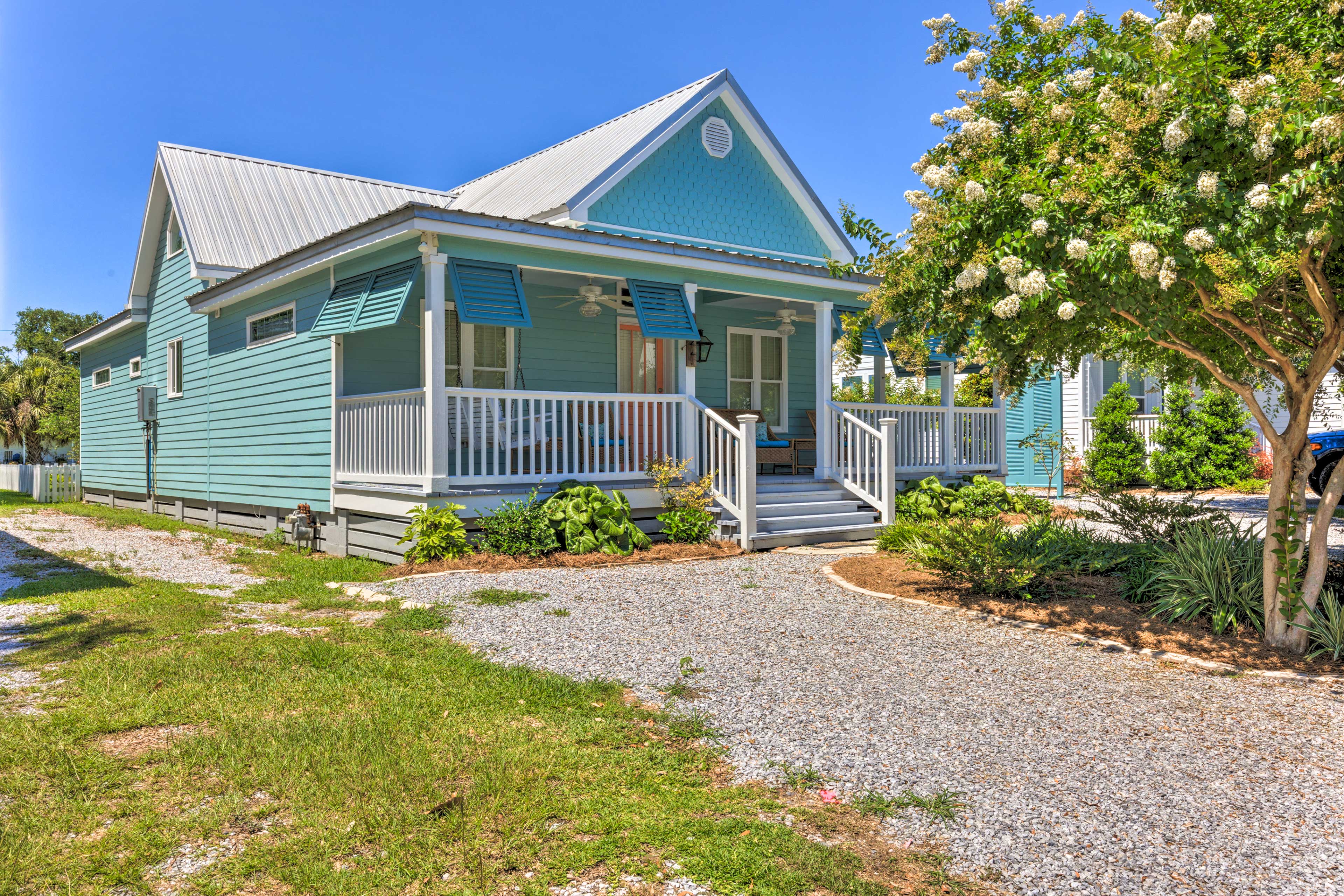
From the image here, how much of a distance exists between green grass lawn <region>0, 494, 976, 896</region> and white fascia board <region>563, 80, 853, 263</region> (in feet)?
29.8

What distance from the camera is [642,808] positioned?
3.26 metres

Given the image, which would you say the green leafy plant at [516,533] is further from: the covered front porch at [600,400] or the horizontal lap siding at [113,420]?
the horizontal lap siding at [113,420]

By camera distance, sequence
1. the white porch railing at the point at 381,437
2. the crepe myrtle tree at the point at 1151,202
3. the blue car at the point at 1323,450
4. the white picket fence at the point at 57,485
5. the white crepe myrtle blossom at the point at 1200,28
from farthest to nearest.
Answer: the white picket fence at the point at 57,485 → the blue car at the point at 1323,450 → the white porch railing at the point at 381,437 → the crepe myrtle tree at the point at 1151,202 → the white crepe myrtle blossom at the point at 1200,28

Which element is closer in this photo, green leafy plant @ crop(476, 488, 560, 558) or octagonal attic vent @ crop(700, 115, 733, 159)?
green leafy plant @ crop(476, 488, 560, 558)

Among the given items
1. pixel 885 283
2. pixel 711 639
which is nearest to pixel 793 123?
pixel 885 283

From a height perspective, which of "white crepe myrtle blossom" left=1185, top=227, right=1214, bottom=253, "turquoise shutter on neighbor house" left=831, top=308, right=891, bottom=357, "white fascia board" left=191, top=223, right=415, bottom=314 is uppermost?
"white fascia board" left=191, top=223, right=415, bottom=314

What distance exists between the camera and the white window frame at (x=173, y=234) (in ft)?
49.4

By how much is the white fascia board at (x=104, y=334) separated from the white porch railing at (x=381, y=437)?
29.8ft

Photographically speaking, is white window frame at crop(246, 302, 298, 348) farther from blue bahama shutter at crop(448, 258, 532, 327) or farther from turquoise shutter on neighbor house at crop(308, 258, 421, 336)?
blue bahama shutter at crop(448, 258, 532, 327)

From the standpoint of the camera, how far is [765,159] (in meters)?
15.3

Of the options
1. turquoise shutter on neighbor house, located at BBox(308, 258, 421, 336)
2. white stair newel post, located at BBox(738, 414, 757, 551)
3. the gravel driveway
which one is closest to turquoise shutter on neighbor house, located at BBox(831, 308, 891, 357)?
white stair newel post, located at BBox(738, 414, 757, 551)

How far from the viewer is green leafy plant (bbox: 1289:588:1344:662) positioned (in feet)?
18.1

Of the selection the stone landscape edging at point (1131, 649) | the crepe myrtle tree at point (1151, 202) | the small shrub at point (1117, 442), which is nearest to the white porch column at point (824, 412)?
the stone landscape edging at point (1131, 649)

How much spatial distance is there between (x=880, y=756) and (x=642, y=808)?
1202mm
